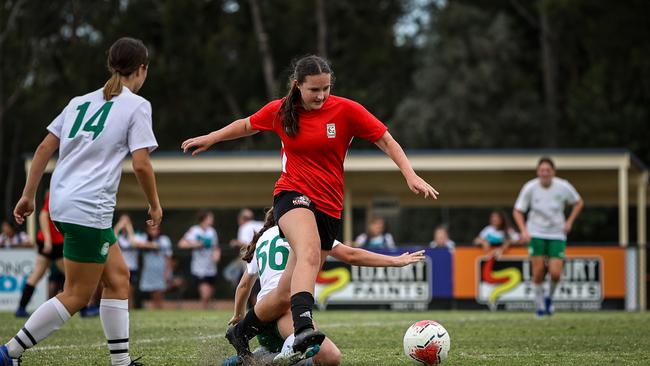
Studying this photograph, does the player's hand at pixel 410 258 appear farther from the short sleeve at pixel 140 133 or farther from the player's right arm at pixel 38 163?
the player's right arm at pixel 38 163

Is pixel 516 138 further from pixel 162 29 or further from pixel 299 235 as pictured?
pixel 299 235

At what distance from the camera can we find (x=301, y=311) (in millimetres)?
6238

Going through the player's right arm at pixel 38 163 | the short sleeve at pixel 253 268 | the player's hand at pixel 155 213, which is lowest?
the short sleeve at pixel 253 268

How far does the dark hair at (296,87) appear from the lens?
6645 mm

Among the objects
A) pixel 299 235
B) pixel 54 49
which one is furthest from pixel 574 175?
pixel 54 49

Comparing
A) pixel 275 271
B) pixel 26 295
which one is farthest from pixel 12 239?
pixel 275 271

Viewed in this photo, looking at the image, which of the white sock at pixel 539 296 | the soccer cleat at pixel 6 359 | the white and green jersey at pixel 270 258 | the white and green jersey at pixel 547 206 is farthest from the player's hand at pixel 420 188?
the white sock at pixel 539 296

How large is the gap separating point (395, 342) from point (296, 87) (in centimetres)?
360

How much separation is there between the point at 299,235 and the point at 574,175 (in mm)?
19084

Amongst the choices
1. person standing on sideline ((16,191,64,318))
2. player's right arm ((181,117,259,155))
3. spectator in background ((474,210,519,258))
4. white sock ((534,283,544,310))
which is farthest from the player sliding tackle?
spectator in background ((474,210,519,258))

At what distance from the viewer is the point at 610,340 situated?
379 inches

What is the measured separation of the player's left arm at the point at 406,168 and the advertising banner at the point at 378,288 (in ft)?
42.2

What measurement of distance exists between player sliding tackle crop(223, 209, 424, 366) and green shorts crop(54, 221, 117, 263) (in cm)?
124

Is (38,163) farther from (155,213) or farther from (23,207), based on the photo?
(155,213)
